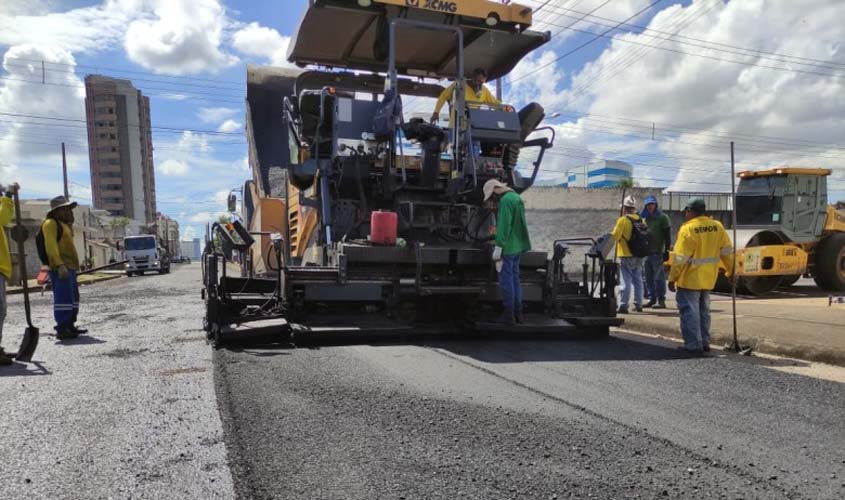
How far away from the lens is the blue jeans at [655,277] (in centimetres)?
827

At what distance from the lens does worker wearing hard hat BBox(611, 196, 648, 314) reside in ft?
26.2

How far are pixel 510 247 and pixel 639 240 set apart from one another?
311 centimetres

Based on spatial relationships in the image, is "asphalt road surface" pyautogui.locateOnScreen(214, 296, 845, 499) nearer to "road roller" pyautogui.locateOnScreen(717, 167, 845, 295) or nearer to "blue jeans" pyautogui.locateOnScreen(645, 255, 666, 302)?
"blue jeans" pyautogui.locateOnScreen(645, 255, 666, 302)

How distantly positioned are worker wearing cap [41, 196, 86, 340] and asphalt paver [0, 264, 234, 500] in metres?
0.53

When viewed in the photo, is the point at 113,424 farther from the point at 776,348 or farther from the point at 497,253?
the point at 776,348

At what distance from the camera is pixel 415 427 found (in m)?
3.05

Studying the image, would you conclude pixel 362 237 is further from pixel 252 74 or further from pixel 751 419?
pixel 252 74

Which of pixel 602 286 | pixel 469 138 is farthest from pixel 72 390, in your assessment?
pixel 602 286

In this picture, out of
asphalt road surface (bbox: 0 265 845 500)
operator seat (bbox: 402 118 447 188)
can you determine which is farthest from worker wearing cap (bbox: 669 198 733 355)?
operator seat (bbox: 402 118 447 188)

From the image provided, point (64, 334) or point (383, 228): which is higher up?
point (383, 228)

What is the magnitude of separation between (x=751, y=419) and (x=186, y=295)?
11.9 meters

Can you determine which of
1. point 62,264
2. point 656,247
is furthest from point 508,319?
point 62,264

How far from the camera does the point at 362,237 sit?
20.0 ft

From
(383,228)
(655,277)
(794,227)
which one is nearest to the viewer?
(383,228)
